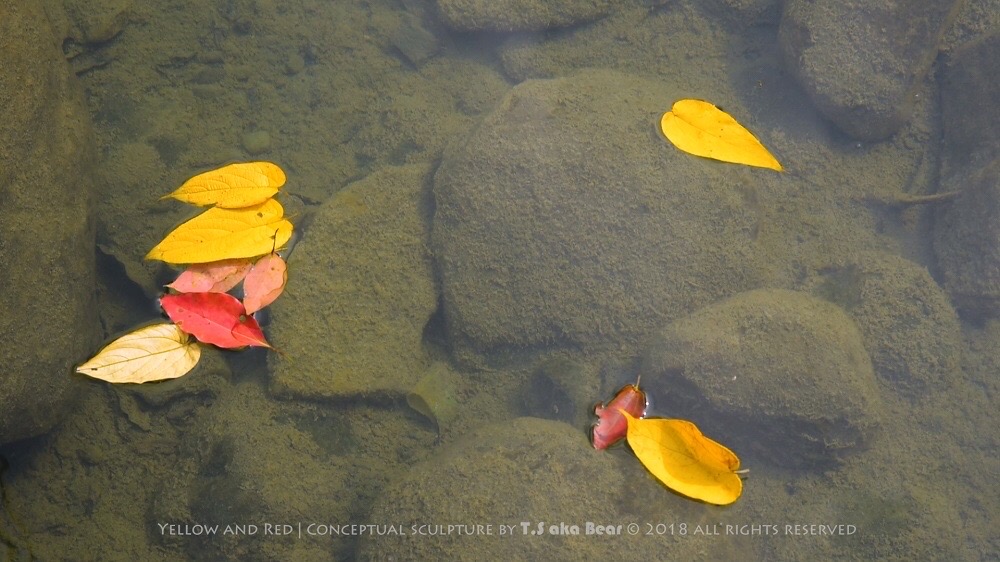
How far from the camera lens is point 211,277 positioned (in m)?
2.37

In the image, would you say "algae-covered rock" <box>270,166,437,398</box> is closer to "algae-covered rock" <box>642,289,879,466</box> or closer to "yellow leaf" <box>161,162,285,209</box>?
"yellow leaf" <box>161,162,285,209</box>

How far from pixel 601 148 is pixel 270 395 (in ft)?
5.74

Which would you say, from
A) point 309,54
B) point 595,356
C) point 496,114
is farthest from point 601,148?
point 309,54

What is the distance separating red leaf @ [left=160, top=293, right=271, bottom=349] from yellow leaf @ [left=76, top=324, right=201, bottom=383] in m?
0.04

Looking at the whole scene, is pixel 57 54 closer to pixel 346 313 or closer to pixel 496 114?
pixel 346 313

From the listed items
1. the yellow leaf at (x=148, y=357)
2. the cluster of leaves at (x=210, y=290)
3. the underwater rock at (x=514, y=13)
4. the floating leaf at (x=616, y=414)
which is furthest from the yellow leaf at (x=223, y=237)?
the underwater rock at (x=514, y=13)

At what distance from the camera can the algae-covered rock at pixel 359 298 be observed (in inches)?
103

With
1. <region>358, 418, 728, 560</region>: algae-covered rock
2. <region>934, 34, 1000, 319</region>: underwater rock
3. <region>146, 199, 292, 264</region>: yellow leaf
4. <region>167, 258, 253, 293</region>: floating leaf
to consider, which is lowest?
<region>358, 418, 728, 560</region>: algae-covered rock

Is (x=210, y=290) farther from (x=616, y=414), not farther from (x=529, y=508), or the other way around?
(x=616, y=414)

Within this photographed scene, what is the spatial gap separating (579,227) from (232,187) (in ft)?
4.80

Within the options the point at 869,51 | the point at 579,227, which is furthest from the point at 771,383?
the point at 869,51

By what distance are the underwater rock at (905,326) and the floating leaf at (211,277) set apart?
2.65m

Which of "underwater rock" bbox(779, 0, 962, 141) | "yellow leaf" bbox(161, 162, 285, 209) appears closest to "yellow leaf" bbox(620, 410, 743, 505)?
"yellow leaf" bbox(161, 162, 285, 209)

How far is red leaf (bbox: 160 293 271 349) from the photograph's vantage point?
2344 mm
